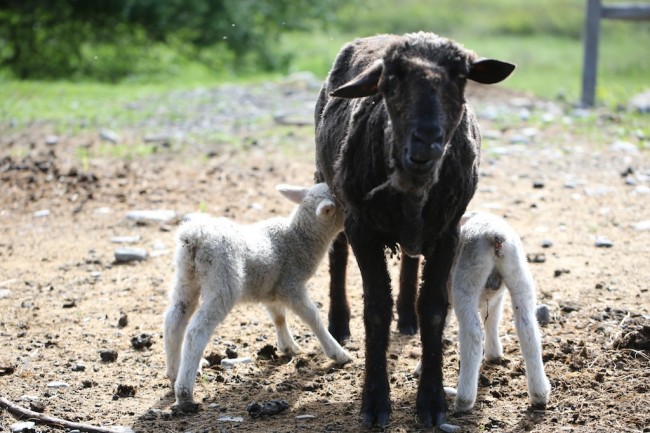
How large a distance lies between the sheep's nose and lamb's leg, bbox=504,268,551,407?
130 centimetres

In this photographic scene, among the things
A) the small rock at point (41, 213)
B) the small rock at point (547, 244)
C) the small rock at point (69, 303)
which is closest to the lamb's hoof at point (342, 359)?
the small rock at point (69, 303)

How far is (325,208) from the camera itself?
6.53 metres

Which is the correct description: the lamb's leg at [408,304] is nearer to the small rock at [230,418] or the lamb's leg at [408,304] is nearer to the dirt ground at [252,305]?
the dirt ground at [252,305]

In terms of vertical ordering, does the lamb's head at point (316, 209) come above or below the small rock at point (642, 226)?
above

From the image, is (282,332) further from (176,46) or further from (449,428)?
(176,46)

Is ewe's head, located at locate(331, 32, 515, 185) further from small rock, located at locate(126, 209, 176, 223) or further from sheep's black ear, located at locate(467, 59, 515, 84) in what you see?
small rock, located at locate(126, 209, 176, 223)

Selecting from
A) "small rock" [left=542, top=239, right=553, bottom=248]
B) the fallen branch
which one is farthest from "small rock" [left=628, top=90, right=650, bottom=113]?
the fallen branch

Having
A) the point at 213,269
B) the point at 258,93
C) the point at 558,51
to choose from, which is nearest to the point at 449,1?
the point at 558,51

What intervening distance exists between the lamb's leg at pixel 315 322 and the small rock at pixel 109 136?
742 cm

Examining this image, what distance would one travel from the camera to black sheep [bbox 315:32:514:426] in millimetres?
5195

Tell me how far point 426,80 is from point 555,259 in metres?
3.99

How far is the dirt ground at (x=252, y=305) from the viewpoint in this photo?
19.2 feet

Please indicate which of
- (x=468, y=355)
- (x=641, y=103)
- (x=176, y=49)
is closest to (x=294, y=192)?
(x=468, y=355)

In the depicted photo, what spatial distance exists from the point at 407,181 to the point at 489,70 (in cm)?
86
